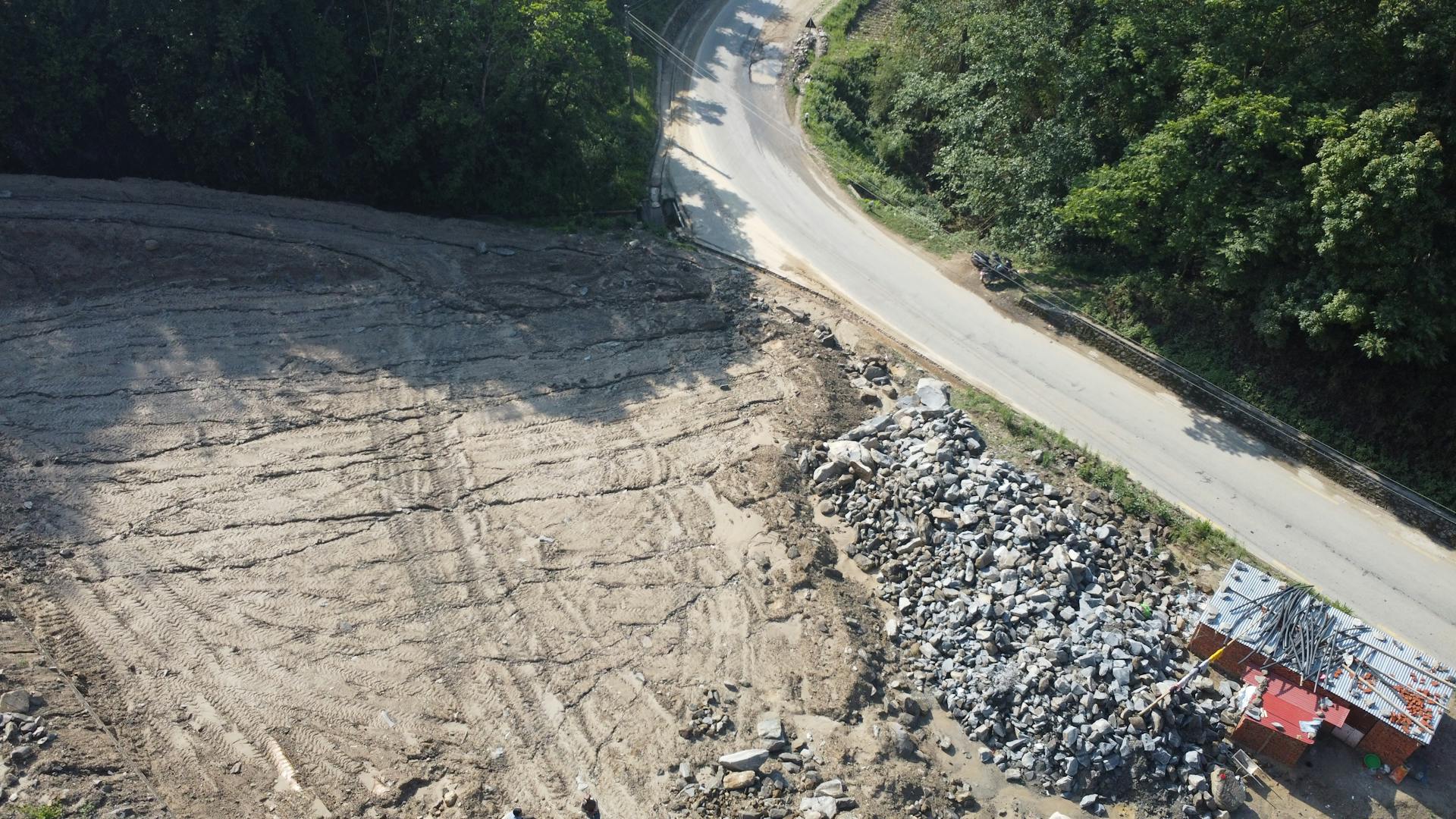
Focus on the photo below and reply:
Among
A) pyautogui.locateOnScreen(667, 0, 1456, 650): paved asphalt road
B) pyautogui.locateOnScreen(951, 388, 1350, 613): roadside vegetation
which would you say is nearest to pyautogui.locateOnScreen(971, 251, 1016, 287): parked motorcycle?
pyautogui.locateOnScreen(667, 0, 1456, 650): paved asphalt road

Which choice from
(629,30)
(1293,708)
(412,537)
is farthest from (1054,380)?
(629,30)

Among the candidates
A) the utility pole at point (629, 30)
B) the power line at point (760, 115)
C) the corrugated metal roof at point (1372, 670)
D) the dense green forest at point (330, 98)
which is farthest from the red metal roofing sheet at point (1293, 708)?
the utility pole at point (629, 30)

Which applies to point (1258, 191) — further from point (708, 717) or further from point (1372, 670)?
point (708, 717)

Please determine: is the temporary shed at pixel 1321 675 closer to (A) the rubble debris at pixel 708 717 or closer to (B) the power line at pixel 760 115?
(A) the rubble debris at pixel 708 717

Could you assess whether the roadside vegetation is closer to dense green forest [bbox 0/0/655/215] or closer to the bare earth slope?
the bare earth slope

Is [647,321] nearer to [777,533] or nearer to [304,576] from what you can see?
[777,533]

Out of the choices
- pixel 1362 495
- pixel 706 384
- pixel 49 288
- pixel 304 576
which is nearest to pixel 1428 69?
pixel 1362 495
